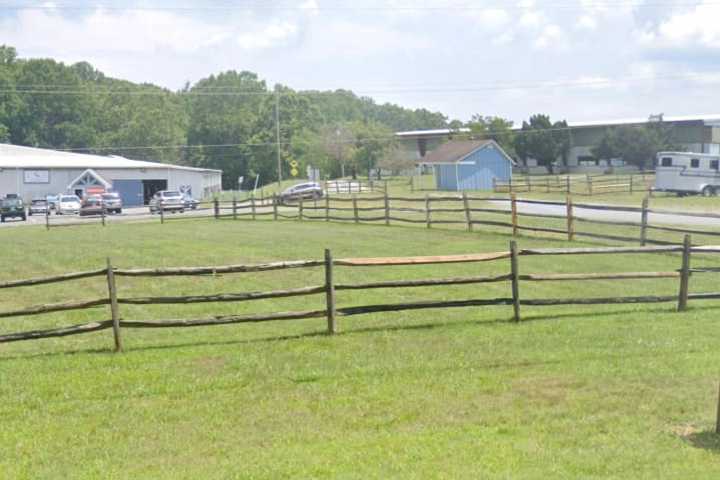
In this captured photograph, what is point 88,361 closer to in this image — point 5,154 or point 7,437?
point 7,437

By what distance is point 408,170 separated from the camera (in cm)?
10138

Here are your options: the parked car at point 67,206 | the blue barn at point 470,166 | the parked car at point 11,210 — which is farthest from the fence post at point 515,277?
the blue barn at point 470,166

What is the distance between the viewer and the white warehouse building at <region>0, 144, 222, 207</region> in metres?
72.7

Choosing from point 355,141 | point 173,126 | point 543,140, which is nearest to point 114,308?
point 543,140

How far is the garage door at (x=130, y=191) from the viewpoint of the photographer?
7619cm

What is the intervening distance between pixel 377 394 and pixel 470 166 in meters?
61.5

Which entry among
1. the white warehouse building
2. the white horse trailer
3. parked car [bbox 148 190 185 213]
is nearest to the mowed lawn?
parked car [bbox 148 190 185 213]

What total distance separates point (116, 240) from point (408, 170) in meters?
76.7

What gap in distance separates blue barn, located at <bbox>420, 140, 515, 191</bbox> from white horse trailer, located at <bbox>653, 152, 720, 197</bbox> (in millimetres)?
17801

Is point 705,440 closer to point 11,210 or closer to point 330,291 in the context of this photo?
point 330,291

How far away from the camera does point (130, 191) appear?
77062 millimetres

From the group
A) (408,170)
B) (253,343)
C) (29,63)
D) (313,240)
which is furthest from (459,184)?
(29,63)

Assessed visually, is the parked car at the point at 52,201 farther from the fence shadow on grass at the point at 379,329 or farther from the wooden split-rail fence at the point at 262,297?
the fence shadow on grass at the point at 379,329

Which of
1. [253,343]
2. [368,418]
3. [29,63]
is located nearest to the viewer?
[368,418]
